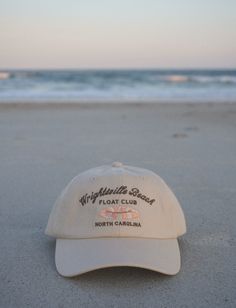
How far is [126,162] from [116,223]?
228cm

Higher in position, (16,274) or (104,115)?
(16,274)

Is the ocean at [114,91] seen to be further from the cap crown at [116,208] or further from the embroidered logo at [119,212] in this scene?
the embroidered logo at [119,212]

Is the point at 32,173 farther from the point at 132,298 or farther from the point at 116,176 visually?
the point at 132,298

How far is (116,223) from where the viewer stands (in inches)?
65.2

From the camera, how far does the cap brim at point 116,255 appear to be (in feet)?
5.04

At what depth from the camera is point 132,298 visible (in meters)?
1.58

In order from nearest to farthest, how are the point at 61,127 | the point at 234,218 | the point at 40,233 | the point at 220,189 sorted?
the point at 40,233 < the point at 234,218 < the point at 220,189 < the point at 61,127

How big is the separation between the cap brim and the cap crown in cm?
3

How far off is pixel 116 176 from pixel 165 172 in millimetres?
1758

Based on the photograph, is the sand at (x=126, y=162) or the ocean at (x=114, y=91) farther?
the ocean at (x=114, y=91)

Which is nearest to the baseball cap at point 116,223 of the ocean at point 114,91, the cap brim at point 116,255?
the cap brim at point 116,255

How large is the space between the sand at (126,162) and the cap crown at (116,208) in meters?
0.18

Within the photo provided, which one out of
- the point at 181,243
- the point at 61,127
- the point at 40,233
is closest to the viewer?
the point at 181,243

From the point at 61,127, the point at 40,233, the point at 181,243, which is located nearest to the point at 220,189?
the point at 181,243
